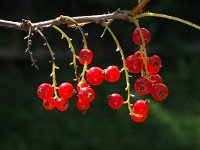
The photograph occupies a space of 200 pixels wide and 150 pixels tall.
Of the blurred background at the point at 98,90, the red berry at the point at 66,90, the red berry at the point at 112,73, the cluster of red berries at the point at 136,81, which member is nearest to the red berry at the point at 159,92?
the cluster of red berries at the point at 136,81

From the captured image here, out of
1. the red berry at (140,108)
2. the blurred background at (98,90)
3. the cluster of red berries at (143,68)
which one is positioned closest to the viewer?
the cluster of red berries at (143,68)

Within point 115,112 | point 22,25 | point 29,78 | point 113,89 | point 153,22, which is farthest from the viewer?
point 153,22

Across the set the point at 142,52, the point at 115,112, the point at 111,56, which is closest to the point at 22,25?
the point at 142,52

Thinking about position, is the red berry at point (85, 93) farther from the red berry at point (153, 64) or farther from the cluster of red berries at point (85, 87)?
the red berry at point (153, 64)

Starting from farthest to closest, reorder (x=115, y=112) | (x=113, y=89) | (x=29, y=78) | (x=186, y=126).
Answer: (x=29, y=78)
(x=113, y=89)
(x=115, y=112)
(x=186, y=126)

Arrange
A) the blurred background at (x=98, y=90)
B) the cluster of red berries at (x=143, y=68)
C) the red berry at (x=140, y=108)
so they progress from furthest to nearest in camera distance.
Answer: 1. the blurred background at (x=98, y=90)
2. the red berry at (x=140, y=108)
3. the cluster of red berries at (x=143, y=68)

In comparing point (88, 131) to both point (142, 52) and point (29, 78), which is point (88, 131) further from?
point (142, 52)

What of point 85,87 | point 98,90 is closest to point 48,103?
point 85,87

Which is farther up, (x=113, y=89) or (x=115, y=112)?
(x=113, y=89)
